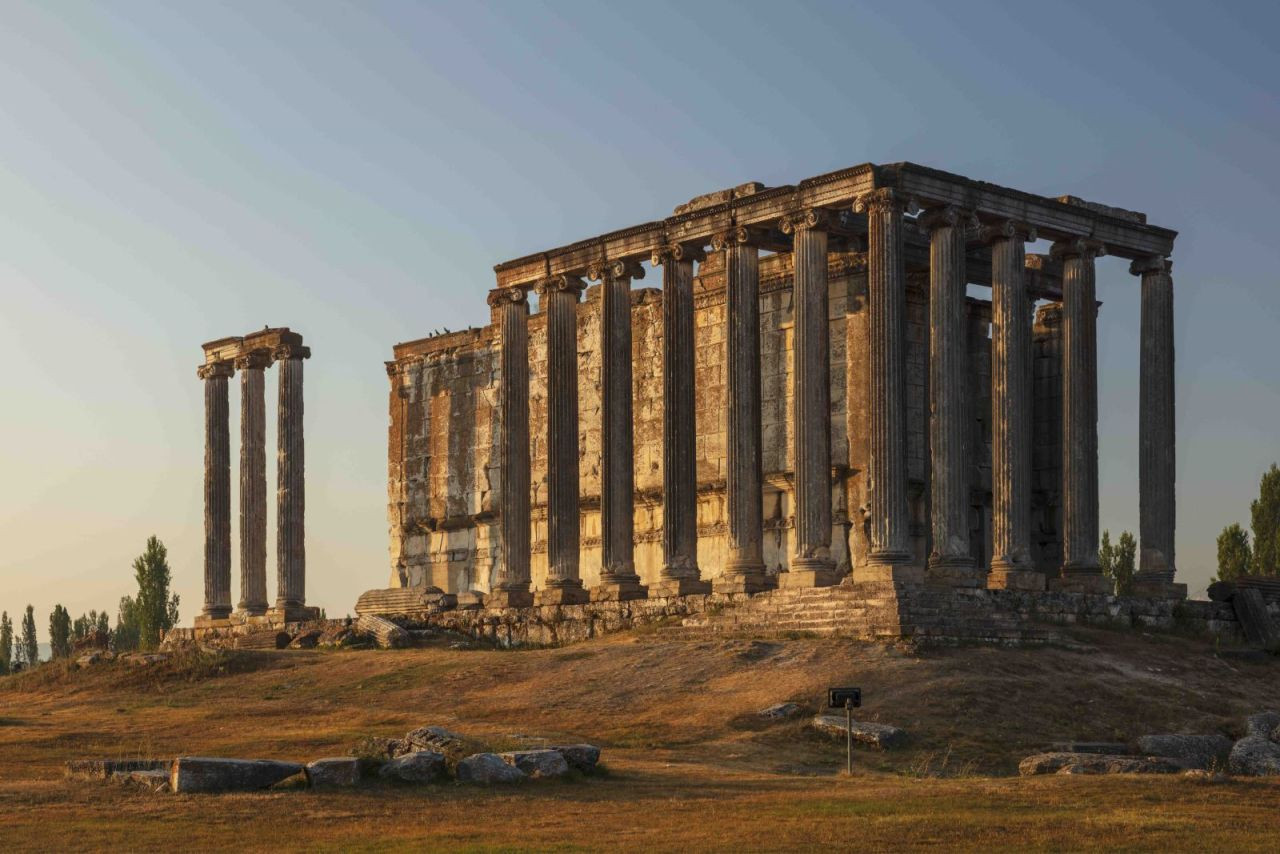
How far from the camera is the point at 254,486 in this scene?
2323 inches

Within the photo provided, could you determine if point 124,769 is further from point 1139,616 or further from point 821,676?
point 1139,616

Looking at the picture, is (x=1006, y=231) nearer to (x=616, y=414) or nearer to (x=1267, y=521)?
(x=616, y=414)

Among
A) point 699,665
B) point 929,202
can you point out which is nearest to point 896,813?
point 699,665

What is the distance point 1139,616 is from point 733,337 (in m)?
11.1

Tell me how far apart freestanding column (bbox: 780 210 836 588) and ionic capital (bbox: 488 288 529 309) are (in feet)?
33.8

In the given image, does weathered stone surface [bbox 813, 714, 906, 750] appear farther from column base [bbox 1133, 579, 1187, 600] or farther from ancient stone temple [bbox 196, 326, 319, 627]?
ancient stone temple [bbox 196, 326, 319, 627]

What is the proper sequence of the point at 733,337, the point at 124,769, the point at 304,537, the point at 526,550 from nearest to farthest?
the point at 124,769, the point at 733,337, the point at 526,550, the point at 304,537

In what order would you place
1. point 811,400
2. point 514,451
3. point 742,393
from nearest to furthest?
point 811,400, point 742,393, point 514,451

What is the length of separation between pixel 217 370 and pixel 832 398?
69.6 feet

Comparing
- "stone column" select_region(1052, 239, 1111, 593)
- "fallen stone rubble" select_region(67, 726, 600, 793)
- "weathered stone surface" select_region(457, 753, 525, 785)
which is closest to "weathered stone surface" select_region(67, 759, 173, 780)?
"fallen stone rubble" select_region(67, 726, 600, 793)

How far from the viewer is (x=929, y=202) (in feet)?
139

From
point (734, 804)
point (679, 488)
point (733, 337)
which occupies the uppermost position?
point (733, 337)

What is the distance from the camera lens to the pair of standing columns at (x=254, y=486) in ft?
191

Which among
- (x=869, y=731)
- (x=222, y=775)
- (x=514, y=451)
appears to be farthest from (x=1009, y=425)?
(x=222, y=775)
